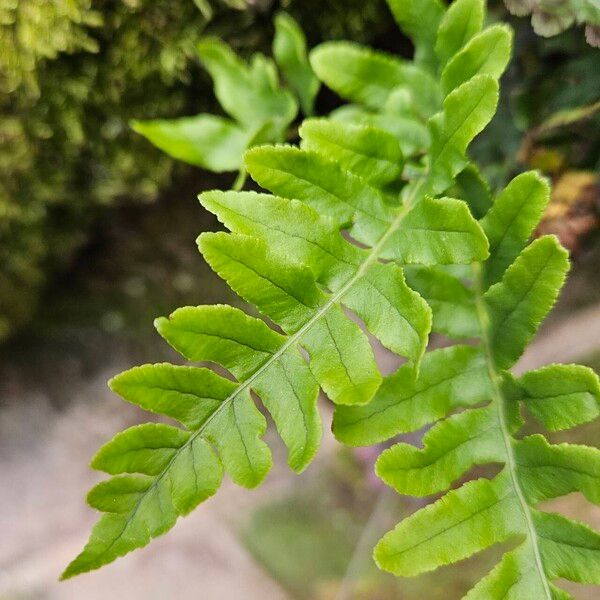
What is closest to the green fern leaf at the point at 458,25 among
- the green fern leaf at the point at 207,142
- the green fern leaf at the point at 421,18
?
the green fern leaf at the point at 421,18

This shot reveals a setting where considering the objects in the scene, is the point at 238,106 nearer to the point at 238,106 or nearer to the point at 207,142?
the point at 238,106

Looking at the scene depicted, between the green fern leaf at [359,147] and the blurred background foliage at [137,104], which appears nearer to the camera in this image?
the green fern leaf at [359,147]

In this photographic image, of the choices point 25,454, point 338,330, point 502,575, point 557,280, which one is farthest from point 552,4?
point 25,454

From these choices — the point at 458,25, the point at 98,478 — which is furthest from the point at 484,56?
the point at 98,478

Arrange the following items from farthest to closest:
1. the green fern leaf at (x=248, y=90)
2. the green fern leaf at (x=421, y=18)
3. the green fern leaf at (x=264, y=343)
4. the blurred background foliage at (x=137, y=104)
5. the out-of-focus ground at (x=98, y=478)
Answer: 1. the out-of-focus ground at (x=98, y=478)
2. the green fern leaf at (x=248, y=90)
3. the blurred background foliage at (x=137, y=104)
4. the green fern leaf at (x=421, y=18)
5. the green fern leaf at (x=264, y=343)

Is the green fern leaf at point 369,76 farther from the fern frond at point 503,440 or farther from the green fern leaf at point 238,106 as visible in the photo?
the fern frond at point 503,440

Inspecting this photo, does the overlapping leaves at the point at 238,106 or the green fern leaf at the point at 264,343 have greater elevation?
the overlapping leaves at the point at 238,106
